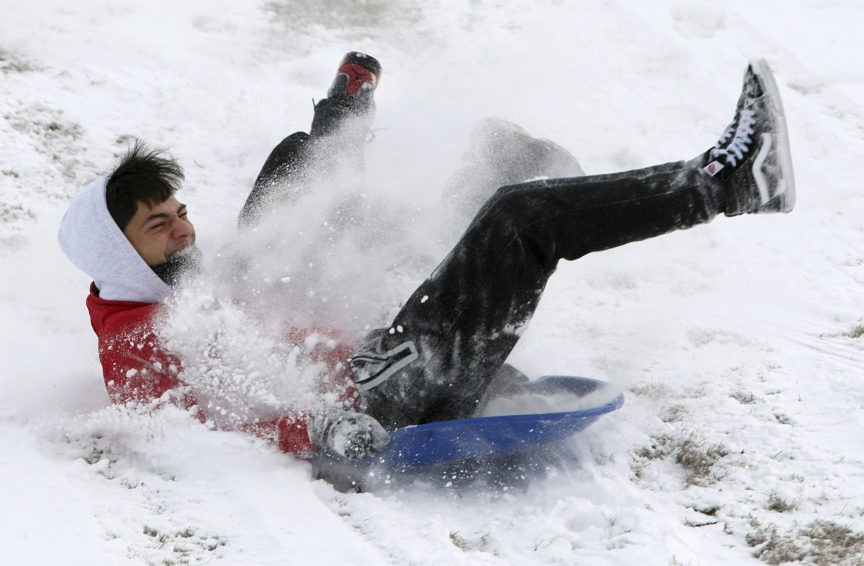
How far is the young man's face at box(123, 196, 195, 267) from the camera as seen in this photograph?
→ 3000 millimetres

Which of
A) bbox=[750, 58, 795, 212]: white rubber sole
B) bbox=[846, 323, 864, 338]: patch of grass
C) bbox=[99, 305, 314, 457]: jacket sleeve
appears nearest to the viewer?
bbox=[750, 58, 795, 212]: white rubber sole

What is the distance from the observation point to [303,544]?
2.25 m

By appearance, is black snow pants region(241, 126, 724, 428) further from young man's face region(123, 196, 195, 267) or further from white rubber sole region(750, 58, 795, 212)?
young man's face region(123, 196, 195, 267)

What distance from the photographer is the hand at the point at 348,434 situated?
8.23 feet

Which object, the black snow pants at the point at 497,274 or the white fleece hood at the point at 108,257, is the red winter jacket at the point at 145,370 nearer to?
the white fleece hood at the point at 108,257

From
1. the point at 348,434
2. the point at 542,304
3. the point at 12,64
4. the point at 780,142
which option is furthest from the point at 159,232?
the point at 12,64

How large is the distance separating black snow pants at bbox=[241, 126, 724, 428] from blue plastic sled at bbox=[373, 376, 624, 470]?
184mm

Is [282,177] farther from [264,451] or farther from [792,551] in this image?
[792,551]

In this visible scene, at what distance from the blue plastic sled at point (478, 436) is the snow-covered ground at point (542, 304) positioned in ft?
0.41

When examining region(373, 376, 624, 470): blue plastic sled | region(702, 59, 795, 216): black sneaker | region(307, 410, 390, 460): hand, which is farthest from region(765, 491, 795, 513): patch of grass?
region(307, 410, 390, 460): hand

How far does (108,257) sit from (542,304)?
2092 millimetres

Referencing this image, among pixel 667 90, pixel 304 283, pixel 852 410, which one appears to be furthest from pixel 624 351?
Answer: pixel 667 90

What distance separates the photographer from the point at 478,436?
265 centimetres

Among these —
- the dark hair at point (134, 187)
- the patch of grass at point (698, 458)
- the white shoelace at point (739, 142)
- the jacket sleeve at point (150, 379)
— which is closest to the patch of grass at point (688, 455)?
the patch of grass at point (698, 458)
